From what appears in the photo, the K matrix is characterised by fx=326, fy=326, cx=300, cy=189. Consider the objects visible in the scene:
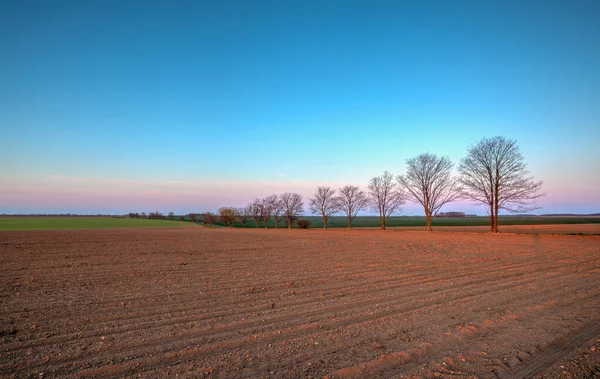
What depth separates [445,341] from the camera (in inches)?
220

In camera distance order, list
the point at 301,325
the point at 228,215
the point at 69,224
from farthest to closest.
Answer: the point at 228,215 → the point at 69,224 → the point at 301,325

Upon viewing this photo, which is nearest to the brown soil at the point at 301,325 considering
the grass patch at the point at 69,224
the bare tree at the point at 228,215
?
the grass patch at the point at 69,224

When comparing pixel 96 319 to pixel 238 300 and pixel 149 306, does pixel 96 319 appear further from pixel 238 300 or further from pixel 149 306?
pixel 238 300

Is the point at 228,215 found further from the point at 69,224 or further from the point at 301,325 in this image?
the point at 301,325

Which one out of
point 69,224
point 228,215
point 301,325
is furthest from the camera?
point 228,215

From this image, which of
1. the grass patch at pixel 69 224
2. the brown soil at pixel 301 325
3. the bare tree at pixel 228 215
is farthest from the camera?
the bare tree at pixel 228 215

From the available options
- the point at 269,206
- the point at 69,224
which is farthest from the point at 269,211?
the point at 69,224

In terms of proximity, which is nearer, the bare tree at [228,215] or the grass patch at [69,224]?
the grass patch at [69,224]

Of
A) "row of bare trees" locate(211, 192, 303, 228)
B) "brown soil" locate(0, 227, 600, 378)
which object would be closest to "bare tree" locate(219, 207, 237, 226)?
"row of bare trees" locate(211, 192, 303, 228)

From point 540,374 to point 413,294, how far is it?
446 cm

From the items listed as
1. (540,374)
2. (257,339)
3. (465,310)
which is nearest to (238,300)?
(257,339)

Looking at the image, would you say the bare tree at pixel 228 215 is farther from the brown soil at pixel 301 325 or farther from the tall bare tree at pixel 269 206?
the brown soil at pixel 301 325

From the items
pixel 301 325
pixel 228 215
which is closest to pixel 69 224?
pixel 228 215

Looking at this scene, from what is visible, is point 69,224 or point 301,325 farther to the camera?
point 69,224
